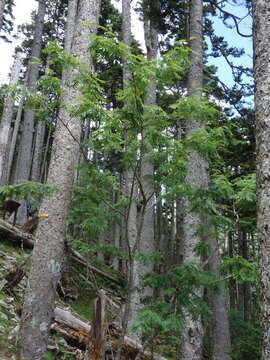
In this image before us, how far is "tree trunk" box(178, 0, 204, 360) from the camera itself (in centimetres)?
592

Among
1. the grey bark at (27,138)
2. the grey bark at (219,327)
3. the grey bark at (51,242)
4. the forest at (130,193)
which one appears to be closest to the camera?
the forest at (130,193)

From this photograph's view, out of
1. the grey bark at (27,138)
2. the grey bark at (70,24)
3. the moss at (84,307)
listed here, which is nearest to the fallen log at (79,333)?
the moss at (84,307)

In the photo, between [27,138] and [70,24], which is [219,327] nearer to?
[27,138]

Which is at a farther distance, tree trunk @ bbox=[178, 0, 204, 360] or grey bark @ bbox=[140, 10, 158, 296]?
tree trunk @ bbox=[178, 0, 204, 360]

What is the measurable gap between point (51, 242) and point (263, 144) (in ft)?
11.1

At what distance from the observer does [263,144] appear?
3.35 metres

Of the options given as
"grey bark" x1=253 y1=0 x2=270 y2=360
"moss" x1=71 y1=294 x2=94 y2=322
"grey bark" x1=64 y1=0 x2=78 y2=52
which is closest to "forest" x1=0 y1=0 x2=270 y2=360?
"grey bark" x1=253 y1=0 x2=270 y2=360

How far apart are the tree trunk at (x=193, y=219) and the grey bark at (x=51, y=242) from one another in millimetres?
1980

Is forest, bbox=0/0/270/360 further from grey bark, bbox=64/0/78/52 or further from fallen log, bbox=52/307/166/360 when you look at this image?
grey bark, bbox=64/0/78/52

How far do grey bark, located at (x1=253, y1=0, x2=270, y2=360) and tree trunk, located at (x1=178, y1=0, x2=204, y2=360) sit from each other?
37.9 inches

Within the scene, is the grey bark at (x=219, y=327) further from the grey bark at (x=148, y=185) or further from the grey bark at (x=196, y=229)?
the grey bark at (x=148, y=185)

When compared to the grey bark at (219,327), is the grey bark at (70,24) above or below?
above

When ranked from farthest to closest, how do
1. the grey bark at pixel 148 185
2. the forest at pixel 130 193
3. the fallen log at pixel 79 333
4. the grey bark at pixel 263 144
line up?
1. the fallen log at pixel 79 333
2. the grey bark at pixel 148 185
3. the forest at pixel 130 193
4. the grey bark at pixel 263 144

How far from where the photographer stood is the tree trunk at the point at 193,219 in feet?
19.4
